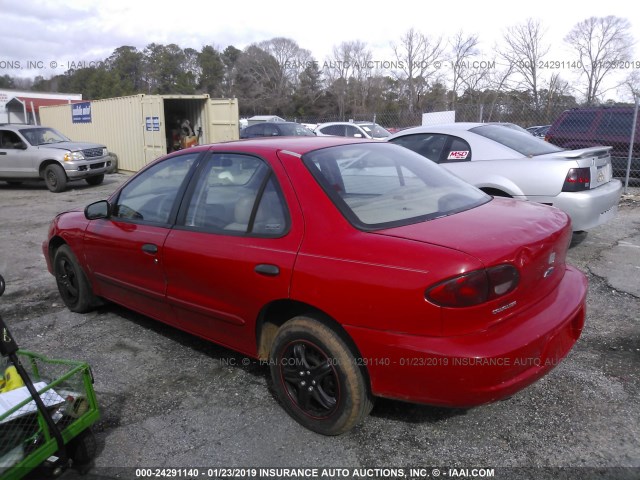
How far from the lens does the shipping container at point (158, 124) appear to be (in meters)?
15.0

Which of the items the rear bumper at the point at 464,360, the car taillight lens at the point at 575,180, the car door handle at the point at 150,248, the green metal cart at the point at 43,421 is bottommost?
the green metal cart at the point at 43,421

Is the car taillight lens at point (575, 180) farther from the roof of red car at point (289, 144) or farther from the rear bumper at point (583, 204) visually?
the roof of red car at point (289, 144)

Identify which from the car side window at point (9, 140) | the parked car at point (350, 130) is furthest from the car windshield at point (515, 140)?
the car side window at point (9, 140)

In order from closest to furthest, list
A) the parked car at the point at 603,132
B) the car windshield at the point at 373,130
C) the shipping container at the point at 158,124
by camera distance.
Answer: the parked car at the point at 603,132 → the shipping container at the point at 158,124 → the car windshield at the point at 373,130

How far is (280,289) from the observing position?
2.72 metres

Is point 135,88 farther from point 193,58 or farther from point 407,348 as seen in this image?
point 407,348

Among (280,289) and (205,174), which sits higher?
(205,174)

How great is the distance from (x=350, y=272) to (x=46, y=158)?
42.9ft

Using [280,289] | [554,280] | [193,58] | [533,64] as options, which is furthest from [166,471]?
[193,58]

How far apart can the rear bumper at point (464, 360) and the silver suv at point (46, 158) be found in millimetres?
12582

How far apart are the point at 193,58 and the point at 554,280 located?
7922 centimetres

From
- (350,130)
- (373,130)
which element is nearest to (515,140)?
(350,130)

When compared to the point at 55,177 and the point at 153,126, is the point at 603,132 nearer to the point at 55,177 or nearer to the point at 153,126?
the point at 153,126

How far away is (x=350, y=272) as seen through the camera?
2.46 metres
